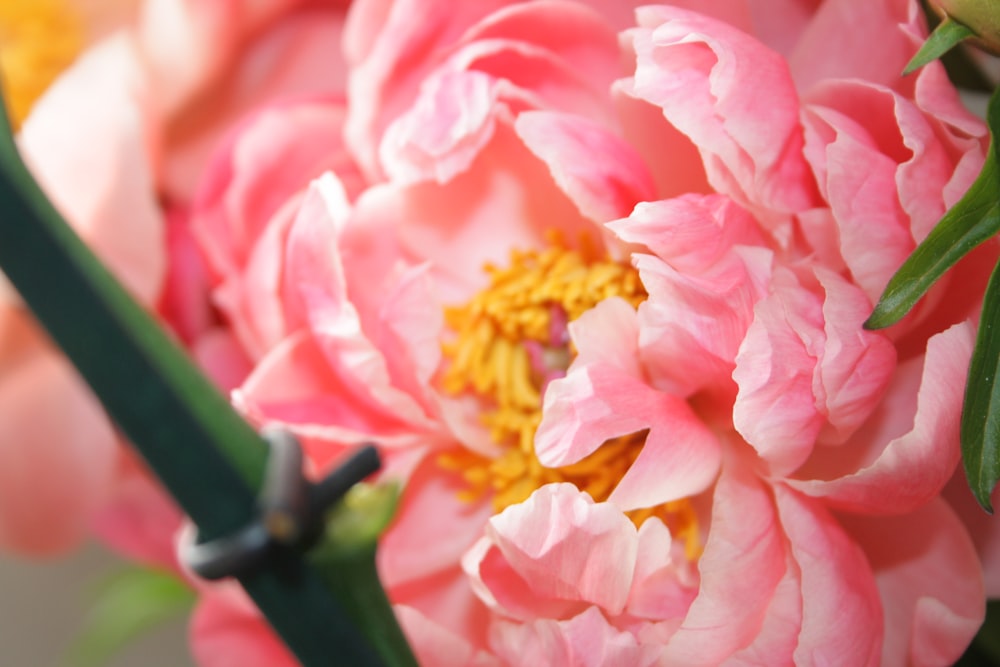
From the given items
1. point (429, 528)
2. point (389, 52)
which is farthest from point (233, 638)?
point (389, 52)

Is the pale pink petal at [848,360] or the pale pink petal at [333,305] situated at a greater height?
the pale pink petal at [333,305]

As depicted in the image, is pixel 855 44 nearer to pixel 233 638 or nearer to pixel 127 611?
pixel 233 638

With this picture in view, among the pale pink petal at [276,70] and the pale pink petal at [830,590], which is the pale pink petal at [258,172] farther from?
the pale pink petal at [830,590]

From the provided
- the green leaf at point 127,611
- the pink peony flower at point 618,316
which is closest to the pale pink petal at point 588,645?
the pink peony flower at point 618,316

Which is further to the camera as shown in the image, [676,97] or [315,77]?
[315,77]

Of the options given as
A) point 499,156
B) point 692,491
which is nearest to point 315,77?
point 499,156

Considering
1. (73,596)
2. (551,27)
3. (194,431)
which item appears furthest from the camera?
(73,596)

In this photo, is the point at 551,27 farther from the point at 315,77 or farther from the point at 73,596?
the point at 73,596

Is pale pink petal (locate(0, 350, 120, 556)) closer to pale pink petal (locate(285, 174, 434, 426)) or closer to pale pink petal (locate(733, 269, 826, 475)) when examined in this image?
pale pink petal (locate(285, 174, 434, 426))
